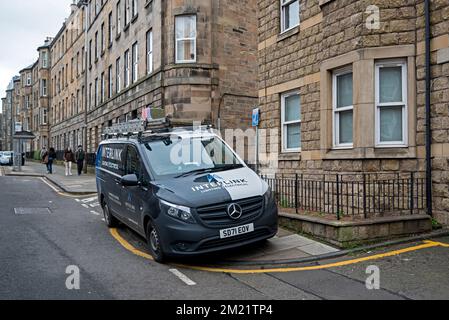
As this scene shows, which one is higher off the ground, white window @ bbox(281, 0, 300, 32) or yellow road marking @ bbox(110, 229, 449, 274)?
white window @ bbox(281, 0, 300, 32)

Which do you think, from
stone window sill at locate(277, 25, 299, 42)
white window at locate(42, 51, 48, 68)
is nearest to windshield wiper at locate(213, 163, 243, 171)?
stone window sill at locate(277, 25, 299, 42)

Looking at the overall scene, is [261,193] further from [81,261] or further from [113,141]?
[113,141]

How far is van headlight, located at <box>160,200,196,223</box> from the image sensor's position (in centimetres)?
607

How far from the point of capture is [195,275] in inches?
232

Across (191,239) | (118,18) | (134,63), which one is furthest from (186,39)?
(191,239)

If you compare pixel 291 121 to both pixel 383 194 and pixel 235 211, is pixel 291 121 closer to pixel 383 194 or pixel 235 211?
pixel 383 194

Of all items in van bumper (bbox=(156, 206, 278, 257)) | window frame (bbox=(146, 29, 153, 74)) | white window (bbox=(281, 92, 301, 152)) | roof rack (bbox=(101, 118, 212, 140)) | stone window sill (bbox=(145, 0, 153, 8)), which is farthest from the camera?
window frame (bbox=(146, 29, 153, 74))

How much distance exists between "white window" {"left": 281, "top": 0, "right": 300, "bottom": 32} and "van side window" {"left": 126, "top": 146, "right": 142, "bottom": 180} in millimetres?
5956

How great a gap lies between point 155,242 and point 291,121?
6105 mm

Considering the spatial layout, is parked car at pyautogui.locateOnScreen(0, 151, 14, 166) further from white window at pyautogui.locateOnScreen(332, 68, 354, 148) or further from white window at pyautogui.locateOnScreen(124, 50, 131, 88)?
white window at pyautogui.locateOnScreen(332, 68, 354, 148)

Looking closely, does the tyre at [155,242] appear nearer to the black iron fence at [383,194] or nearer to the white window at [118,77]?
the black iron fence at [383,194]

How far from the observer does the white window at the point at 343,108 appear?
9.42m
